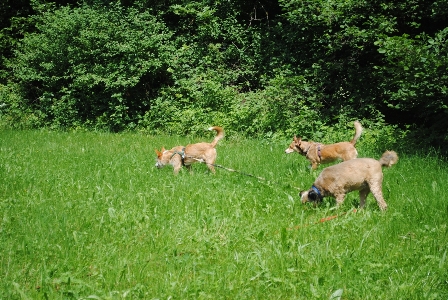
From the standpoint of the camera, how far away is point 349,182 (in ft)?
21.7

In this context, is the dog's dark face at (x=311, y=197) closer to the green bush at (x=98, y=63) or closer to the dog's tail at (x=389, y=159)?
Answer: the dog's tail at (x=389, y=159)

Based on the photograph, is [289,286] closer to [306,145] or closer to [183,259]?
[183,259]

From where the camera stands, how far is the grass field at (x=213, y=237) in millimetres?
4340

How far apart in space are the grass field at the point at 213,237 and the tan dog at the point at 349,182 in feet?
0.60

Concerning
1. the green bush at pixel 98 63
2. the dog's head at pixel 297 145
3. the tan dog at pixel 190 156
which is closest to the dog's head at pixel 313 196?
the tan dog at pixel 190 156

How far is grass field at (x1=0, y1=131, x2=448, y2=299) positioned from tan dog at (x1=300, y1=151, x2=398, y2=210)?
0.18 m

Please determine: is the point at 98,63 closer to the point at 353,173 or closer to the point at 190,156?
the point at 190,156

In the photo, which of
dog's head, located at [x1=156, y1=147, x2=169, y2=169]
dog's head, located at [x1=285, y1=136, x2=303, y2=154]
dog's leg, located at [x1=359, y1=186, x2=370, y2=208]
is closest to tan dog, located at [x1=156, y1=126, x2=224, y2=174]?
dog's head, located at [x1=156, y1=147, x2=169, y2=169]

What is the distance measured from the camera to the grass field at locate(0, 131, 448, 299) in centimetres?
434

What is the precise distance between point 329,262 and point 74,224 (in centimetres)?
326

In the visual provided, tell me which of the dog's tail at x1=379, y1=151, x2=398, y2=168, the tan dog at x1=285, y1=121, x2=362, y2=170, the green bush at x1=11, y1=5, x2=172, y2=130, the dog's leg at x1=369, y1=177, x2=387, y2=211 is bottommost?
the green bush at x1=11, y1=5, x2=172, y2=130

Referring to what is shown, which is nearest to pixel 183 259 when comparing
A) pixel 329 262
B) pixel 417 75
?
pixel 329 262

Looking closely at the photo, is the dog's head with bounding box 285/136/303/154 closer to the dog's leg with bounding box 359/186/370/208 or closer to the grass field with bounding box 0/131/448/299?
the grass field with bounding box 0/131/448/299

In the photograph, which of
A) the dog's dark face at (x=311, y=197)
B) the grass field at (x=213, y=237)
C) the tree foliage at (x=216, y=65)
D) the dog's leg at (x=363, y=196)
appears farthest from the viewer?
the tree foliage at (x=216, y=65)
